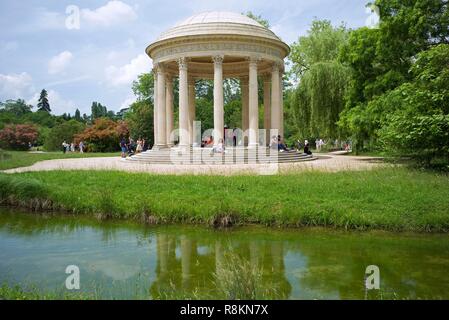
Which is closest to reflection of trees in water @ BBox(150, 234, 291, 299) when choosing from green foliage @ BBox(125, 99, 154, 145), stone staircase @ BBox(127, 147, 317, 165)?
A: stone staircase @ BBox(127, 147, 317, 165)

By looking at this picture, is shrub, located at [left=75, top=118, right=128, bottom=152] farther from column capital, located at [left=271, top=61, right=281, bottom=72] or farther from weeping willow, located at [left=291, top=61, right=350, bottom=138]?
weeping willow, located at [left=291, top=61, right=350, bottom=138]

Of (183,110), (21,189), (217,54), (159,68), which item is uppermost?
(217,54)

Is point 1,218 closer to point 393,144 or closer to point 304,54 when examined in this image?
point 393,144

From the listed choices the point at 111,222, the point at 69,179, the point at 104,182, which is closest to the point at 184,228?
the point at 111,222

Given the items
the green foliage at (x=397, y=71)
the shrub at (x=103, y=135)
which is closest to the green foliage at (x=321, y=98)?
the green foliage at (x=397, y=71)

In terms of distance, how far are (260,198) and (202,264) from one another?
6253mm

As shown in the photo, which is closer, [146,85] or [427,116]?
[427,116]

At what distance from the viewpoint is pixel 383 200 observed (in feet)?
52.4

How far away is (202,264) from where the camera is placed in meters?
11.1

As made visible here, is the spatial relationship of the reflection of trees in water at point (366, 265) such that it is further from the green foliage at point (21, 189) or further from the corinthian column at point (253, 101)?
the corinthian column at point (253, 101)

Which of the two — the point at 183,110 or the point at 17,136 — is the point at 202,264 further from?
the point at 17,136

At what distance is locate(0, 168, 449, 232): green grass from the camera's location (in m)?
14.9

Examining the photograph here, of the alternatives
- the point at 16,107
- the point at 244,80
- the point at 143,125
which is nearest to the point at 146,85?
the point at 143,125

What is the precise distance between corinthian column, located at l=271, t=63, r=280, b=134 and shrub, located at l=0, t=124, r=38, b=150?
5384cm
